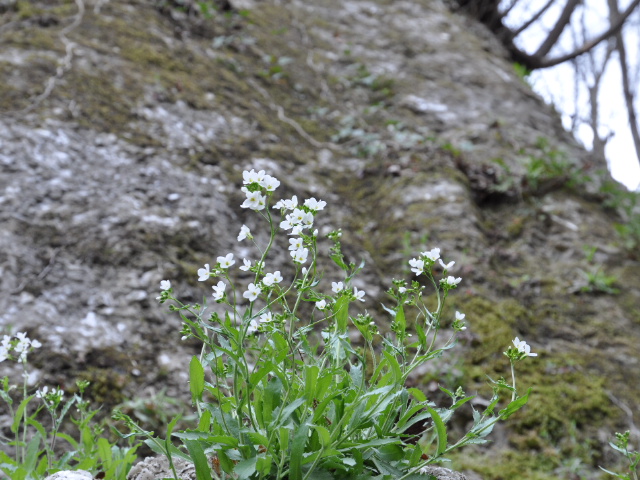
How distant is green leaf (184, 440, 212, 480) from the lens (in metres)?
1.10

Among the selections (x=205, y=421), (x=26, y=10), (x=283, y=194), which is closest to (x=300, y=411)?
(x=205, y=421)

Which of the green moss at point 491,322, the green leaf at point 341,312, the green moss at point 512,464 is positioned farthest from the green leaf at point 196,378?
the green moss at point 491,322

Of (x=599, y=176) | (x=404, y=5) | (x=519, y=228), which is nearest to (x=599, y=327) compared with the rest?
(x=519, y=228)

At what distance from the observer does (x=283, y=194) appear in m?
3.37

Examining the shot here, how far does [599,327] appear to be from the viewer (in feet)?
9.70

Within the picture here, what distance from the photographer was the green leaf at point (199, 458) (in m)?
1.10

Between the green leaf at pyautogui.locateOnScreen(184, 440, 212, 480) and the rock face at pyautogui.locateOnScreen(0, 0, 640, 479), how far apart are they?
1.09 metres

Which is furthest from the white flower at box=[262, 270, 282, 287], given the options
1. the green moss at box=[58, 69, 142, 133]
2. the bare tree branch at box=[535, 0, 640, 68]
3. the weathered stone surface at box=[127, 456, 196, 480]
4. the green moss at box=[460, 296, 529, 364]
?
the bare tree branch at box=[535, 0, 640, 68]

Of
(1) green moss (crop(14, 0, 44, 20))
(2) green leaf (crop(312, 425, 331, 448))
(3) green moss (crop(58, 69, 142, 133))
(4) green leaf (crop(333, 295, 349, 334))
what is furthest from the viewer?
(1) green moss (crop(14, 0, 44, 20))

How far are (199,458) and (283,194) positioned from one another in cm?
238

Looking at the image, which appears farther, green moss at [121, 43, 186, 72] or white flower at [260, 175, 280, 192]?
green moss at [121, 43, 186, 72]

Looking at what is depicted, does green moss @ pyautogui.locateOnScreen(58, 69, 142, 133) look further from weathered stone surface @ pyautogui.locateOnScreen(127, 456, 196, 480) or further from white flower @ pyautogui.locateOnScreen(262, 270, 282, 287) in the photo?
white flower @ pyautogui.locateOnScreen(262, 270, 282, 287)

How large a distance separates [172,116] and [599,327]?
2.99 metres

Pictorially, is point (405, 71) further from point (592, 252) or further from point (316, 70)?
point (592, 252)
